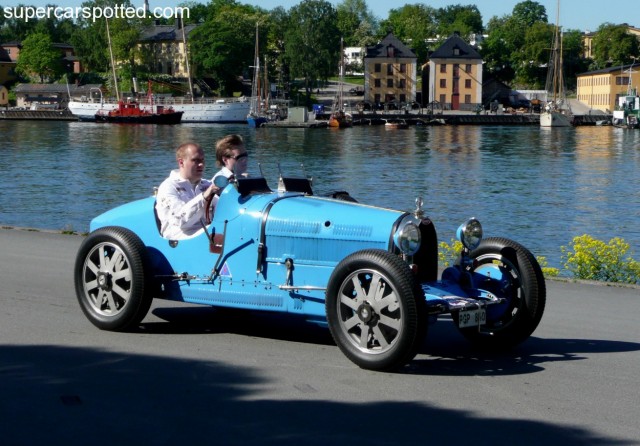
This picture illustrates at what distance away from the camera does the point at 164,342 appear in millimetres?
8453

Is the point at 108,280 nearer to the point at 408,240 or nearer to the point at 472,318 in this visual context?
the point at 408,240

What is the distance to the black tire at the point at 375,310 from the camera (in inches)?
280

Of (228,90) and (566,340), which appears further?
(228,90)

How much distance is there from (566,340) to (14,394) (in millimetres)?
4235

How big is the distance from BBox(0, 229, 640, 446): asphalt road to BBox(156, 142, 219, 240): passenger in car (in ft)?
2.76

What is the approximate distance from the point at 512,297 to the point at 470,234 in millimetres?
555

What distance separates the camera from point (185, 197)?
8961mm

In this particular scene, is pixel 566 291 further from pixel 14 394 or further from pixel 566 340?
pixel 14 394

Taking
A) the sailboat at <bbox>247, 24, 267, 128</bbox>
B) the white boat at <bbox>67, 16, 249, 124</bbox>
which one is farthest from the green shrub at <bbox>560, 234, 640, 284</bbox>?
the white boat at <bbox>67, 16, 249, 124</bbox>

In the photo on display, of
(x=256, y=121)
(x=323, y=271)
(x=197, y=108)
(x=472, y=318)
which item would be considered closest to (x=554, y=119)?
(x=256, y=121)

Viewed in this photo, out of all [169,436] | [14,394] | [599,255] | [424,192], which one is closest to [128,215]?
[14,394]

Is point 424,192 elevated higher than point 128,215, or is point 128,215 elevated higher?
point 128,215

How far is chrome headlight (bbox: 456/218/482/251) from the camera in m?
8.10

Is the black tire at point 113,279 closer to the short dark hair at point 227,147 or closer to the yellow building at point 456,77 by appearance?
the short dark hair at point 227,147
